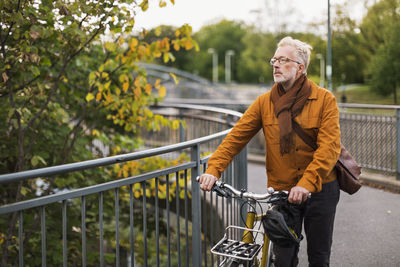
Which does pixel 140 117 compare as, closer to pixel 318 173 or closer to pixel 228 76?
pixel 318 173

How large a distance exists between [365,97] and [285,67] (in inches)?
291

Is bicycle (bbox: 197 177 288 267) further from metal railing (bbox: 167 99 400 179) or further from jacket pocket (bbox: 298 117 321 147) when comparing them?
metal railing (bbox: 167 99 400 179)

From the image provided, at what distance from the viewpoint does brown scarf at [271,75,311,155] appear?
2.80m

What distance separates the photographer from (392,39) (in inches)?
383

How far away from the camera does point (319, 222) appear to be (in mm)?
2906

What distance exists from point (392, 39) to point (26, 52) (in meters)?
7.48

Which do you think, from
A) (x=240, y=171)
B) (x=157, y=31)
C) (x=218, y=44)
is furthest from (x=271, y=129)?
(x=218, y=44)

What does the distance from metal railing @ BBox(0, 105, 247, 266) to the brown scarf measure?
2.29 feet

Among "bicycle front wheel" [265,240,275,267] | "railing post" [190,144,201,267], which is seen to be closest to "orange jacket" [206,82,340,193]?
"bicycle front wheel" [265,240,275,267]

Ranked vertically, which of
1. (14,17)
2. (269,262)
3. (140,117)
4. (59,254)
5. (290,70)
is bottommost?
(59,254)

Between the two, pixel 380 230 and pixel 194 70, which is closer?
pixel 380 230

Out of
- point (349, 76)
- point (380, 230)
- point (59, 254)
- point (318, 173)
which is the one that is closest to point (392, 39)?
point (349, 76)

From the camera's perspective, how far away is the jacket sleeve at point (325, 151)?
8.41 ft

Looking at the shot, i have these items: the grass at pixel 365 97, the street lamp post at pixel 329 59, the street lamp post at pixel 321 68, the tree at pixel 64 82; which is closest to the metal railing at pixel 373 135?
the grass at pixel 365 97
